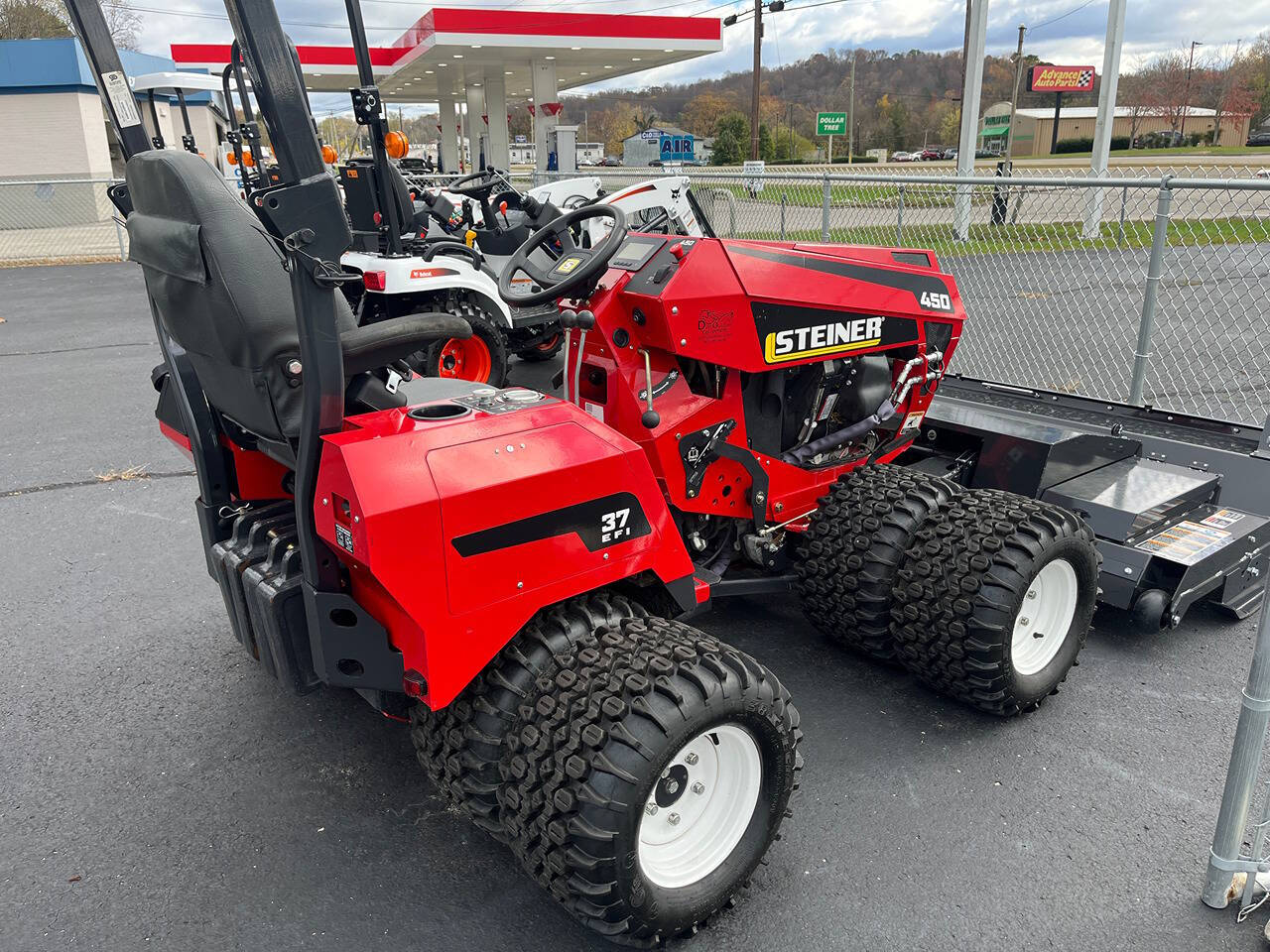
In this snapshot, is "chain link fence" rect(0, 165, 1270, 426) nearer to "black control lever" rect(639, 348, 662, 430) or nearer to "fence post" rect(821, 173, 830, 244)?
"fence post" rect(821, 173, 830, 244)

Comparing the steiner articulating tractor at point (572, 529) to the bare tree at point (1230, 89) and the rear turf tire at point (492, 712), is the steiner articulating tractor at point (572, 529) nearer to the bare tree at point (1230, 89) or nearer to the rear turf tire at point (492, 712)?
the rear turf tire at point (492, 712)

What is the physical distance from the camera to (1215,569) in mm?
3707

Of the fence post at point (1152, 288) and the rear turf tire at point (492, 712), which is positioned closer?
the rear turf tire at point (492, 712)

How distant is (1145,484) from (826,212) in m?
4.59

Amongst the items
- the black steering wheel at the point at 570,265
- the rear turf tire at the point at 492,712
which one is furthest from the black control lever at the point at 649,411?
the rear turf tire at the point at 492,712

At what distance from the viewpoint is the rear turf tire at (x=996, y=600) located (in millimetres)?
3014

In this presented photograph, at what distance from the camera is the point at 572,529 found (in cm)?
232

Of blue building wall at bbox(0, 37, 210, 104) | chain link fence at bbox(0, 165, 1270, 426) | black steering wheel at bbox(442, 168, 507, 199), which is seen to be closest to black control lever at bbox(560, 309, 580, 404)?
chain link fence at bbox(0, 165, 1270, 426)

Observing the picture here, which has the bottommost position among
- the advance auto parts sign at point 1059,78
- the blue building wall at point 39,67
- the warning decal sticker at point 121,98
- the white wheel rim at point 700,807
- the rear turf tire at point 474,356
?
the white wheel rim at point 700,807

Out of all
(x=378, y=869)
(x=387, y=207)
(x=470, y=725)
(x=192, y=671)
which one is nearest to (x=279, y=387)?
(x=470, y=725)

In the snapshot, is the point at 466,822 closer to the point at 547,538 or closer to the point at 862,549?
the point at 547,538

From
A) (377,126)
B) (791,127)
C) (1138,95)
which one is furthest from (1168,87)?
(377,126)

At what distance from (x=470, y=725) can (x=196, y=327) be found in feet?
3.94

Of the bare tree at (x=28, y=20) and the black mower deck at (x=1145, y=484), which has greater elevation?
the bare tree at (x=28, y=20)
